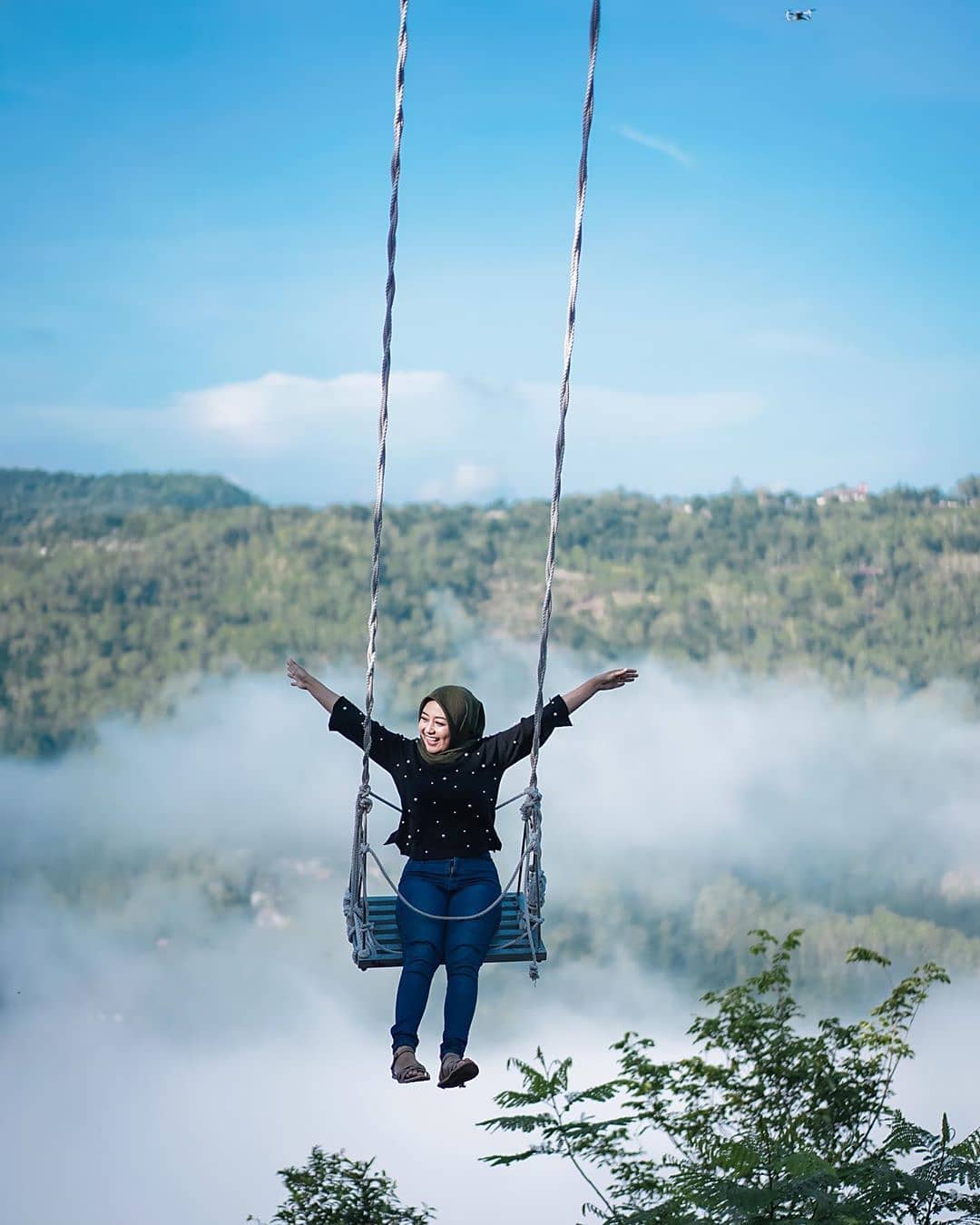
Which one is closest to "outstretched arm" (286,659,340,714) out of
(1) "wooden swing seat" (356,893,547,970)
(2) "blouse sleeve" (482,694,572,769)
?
(2) "blouse sleeve" (482,694,572,769)

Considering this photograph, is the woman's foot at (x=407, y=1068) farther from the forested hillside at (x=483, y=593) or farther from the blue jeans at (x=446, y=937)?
the forested hillside at (x=483, y=593)

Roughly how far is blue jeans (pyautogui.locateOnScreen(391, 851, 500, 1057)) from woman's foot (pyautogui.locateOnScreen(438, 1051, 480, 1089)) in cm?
3

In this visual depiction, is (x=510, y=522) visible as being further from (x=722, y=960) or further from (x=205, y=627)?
(x=722, y=960)

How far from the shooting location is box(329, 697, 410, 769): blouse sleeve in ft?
15.6

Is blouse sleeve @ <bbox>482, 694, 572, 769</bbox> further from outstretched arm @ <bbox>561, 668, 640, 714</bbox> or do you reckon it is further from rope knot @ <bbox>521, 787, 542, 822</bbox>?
rope knot @ <bbox>521, 787, 542, 822</bbox>

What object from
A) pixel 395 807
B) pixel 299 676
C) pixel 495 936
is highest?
pixel 299 676

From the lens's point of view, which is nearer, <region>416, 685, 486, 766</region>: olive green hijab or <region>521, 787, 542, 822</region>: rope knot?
<region>416, 685, 486, 766</region>: olive green hijab

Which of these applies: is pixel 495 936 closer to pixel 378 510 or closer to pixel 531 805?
pixel 531 805

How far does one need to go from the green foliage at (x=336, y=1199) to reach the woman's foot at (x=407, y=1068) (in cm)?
934

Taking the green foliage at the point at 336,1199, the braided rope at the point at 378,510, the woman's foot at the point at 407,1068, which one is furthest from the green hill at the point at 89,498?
the woman's foot at the point at 407,1068

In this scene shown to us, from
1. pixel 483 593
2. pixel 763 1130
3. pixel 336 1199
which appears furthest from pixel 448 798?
pixel 483 593

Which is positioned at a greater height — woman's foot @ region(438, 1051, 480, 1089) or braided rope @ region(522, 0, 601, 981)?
braided rope @ region(522, 0, 601, 981)

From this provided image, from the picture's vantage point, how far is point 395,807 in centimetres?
488

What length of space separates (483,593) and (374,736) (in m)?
75.0
